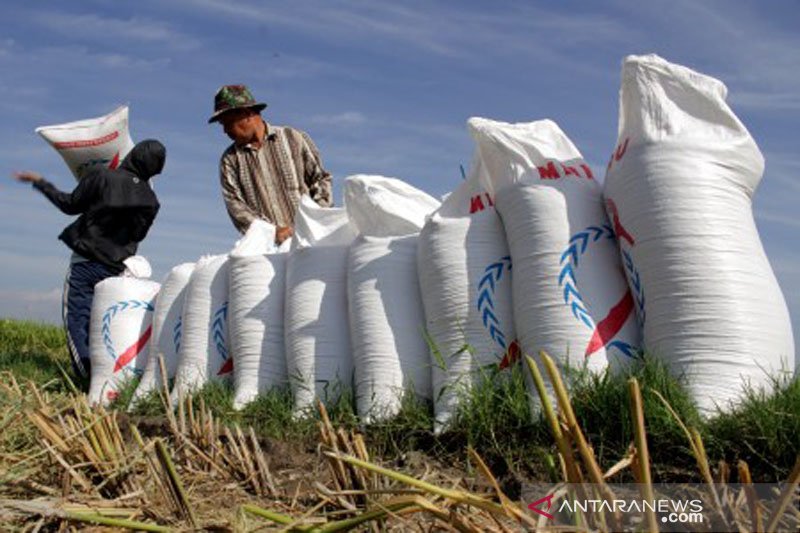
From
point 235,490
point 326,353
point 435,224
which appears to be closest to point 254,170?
point 326,353

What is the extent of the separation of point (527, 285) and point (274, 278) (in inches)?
58.0

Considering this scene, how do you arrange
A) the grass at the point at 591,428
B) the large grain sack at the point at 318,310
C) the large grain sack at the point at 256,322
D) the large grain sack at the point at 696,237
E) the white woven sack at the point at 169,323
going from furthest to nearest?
the white woven sack at the point at 169,323 → the large grain sack at the point at 256,322 → the large grain sack at the point at 318,310 → the large grain sack at the point at 696,237 → the grass at the point at 591,428

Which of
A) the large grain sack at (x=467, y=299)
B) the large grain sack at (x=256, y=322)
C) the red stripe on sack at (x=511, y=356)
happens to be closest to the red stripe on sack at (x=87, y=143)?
the large grain sack at (x=256, y=322)

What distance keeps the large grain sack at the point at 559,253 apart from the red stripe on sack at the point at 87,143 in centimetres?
363

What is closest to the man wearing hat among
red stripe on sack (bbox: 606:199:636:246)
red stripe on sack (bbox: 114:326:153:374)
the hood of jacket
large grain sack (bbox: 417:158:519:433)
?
the hood of jacket

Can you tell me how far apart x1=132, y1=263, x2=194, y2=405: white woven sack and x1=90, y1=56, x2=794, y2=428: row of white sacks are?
0.85 meters

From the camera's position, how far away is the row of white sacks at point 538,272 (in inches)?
91.8

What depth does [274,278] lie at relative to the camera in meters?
3.77

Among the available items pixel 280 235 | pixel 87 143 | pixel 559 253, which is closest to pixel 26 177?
pixel 87 143

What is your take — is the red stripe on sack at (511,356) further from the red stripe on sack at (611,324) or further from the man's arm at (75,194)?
the man's arm at (75,194)

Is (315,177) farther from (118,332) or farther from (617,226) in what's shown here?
(617,226)

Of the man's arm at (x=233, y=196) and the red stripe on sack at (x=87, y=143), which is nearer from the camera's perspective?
the man's arm at (x=233, y=196)

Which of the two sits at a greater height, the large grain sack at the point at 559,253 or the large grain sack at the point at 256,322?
the large grain sack at the point at 559,253

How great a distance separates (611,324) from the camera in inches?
100
